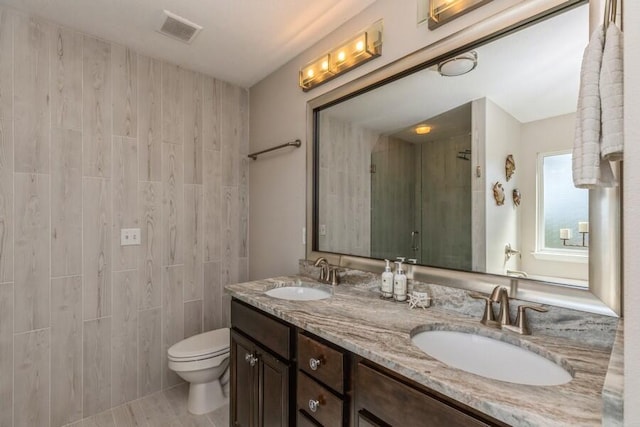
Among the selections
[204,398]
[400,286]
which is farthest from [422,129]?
[204,398]

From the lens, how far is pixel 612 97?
633 millimetres

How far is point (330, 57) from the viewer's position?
1.83 m

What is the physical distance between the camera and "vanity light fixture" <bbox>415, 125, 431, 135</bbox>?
1.46 m

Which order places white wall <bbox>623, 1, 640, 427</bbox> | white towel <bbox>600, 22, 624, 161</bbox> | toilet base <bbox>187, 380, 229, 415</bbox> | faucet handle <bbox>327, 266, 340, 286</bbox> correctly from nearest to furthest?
white wall <bbox>623, 1, 640, 427</bbox> < white towel <bbox>600, 22, 624, 161</bbox> < faucet handle <bbox>327, 266, 340, 286</bbox> < toilet base <bbox>187, 380, 229, 415</bbox>

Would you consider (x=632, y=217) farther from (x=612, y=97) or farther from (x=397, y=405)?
(x=397, y=405)

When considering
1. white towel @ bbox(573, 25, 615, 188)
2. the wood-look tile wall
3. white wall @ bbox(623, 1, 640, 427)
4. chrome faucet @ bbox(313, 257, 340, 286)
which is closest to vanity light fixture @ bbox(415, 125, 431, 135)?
white towel @ bbox(573, 25, 615, 188)

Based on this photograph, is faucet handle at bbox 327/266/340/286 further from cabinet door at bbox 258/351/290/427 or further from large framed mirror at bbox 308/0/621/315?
cabinet door at bbox 258/351/290/427

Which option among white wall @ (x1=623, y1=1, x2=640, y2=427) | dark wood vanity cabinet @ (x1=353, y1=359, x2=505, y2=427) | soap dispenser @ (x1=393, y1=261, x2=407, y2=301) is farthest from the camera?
soap dispenser @ (x1=393, y1=261, x2=407, y2=301)

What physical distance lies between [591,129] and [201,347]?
2.15m

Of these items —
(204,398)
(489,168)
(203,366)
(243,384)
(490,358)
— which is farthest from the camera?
(204,398)

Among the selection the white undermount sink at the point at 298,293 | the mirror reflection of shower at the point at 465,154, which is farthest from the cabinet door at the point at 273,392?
the mirror reflection of shower at the point at 465,154

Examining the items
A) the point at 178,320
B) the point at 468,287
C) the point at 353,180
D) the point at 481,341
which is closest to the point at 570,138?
the point at 468,287

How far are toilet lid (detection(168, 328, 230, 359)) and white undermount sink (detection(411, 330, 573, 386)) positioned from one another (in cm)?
140

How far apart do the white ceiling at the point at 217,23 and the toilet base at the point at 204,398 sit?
7.38 feet
